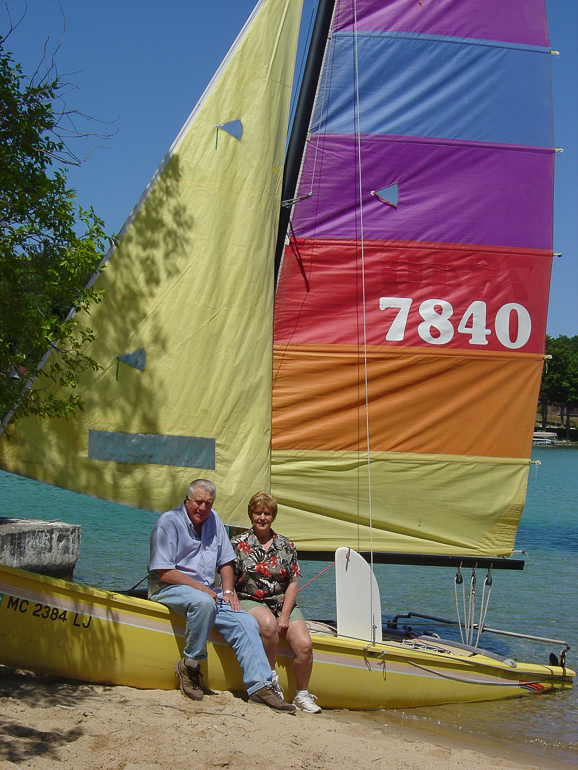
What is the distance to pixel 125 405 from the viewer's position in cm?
539

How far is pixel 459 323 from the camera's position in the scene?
6.35 meters

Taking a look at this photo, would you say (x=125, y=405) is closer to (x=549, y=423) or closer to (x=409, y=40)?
(x=409, y=40)

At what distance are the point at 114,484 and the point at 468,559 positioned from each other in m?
2.81

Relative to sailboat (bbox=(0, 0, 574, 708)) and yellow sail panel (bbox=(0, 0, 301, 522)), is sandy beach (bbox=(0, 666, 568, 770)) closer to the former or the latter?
sailboat (bbox=(0, 0, 574, 708))

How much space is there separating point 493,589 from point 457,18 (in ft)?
26.0

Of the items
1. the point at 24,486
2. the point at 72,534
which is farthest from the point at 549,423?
the point at 72,534

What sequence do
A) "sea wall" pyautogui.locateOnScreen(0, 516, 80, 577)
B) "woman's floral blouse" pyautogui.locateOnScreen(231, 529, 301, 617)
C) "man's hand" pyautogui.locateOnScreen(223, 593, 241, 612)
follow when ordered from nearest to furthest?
"man's hand" pyautogui.locateOnScreen(223, 593, 241, 612), "woman's floral blouse" pyautogui.locateOnScreen(231, 529, 301, 617), "sea wall" pyautogui.locateOnScreen(0, 516, 80, 577)

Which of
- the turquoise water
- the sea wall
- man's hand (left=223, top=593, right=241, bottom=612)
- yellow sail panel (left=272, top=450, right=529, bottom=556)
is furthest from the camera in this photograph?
the sea wall

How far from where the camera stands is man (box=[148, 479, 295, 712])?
4562 millimetres

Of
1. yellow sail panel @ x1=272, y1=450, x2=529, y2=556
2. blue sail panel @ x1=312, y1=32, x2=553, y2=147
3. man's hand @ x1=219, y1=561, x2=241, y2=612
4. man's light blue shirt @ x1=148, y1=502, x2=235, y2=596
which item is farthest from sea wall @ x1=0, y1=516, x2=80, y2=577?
blue sail panel @ x1=312, y1=32, x2=553, y2=147

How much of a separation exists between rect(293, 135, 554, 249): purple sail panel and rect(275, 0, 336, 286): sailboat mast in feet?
0.29

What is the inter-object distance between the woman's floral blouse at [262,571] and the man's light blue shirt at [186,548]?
0.14 meters

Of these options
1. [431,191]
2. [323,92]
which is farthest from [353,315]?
[323,92]

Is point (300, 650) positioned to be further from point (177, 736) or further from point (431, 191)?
point (431, 191)
